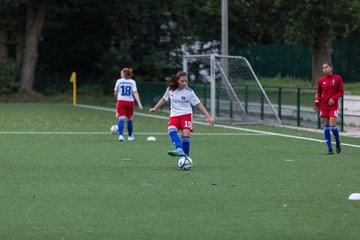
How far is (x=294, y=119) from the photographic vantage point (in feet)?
107

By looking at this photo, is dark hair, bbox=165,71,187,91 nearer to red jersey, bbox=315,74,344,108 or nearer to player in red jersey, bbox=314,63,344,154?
player in red jersey, bbox=314,63,344,154

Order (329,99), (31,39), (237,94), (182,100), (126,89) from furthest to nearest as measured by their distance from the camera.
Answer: (31,39), (237,94), (126,89), (329,99), (182,100)

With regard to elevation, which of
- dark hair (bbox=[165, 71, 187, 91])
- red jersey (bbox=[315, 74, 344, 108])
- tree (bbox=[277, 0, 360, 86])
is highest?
tree (bbox=[277, 0, 360, 86])

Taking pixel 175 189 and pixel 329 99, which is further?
pixel 329 99

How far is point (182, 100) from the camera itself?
1791 centimetres

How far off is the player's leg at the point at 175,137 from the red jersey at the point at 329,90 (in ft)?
14.1

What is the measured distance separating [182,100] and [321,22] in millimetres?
20739

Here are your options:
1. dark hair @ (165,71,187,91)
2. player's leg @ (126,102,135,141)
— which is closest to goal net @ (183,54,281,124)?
player's leg @ (126,102,135,141)

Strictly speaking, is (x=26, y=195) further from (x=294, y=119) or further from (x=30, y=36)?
(x=30, y=36)

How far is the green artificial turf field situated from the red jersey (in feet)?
3.54

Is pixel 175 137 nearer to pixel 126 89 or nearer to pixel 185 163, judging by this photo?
pixel 185 163

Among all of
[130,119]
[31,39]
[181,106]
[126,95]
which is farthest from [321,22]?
[31,39]

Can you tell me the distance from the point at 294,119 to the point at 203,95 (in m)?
6.90

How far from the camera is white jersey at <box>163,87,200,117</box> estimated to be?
17875 mm
